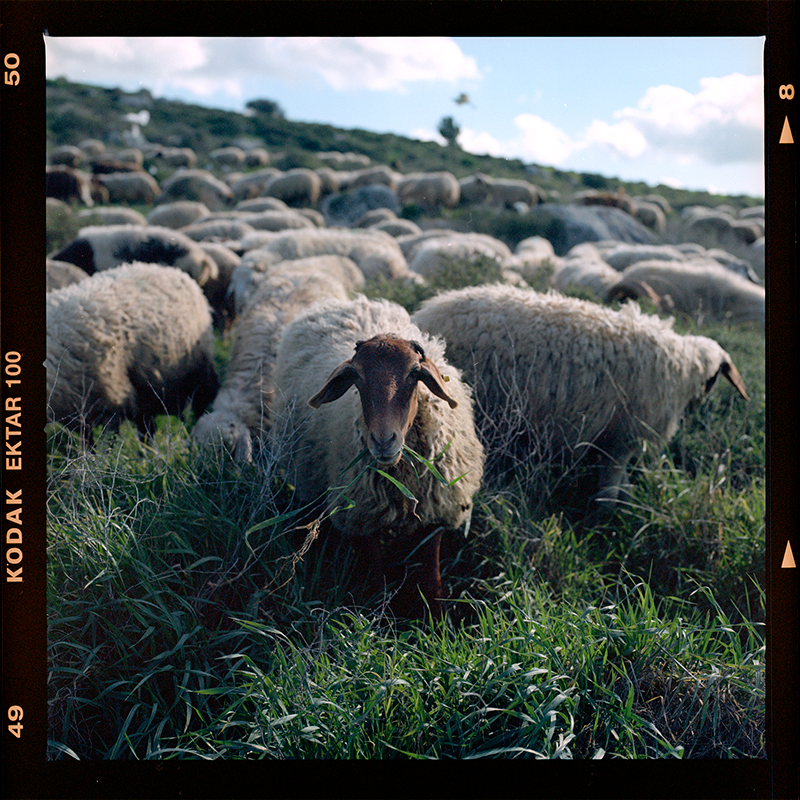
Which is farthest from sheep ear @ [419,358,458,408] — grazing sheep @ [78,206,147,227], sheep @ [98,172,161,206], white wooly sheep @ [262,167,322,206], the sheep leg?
sheep @ [98,172,161,206]

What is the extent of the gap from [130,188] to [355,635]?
19.7 metres

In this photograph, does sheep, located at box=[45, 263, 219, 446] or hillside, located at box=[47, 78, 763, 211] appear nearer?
sheep, located at box=[45, 263, 219, 446]

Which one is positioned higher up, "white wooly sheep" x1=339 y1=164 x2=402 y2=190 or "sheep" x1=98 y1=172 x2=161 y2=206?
"white wooly sheep" x1=339 y1=164 x2=402 y2=190

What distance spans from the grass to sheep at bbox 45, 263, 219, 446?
886 mm

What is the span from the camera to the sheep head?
97.3 inches

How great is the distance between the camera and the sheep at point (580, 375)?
4129 mm

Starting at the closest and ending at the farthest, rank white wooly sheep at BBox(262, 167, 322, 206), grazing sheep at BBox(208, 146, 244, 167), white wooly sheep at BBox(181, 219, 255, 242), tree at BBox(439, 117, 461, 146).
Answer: tree at BBox(439, 117, 461, 146), white wooly sheep at BBox(181, 219, 255, 242), white wooly sheep at BBox(262, 167, 322, 206), grazing sheep at BBox(208, 146, 244, 167)

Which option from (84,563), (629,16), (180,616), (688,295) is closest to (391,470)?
(180,616)

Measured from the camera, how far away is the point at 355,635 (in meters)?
2.74

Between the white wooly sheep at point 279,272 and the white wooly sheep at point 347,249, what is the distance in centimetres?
50

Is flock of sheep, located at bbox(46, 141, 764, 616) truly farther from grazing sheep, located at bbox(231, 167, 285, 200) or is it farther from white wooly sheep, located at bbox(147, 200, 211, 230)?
grazing sheep, located at bbox(231, 167, 285, 200)

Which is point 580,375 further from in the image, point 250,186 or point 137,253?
point 250,186

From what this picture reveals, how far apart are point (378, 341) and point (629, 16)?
63.2 inches
